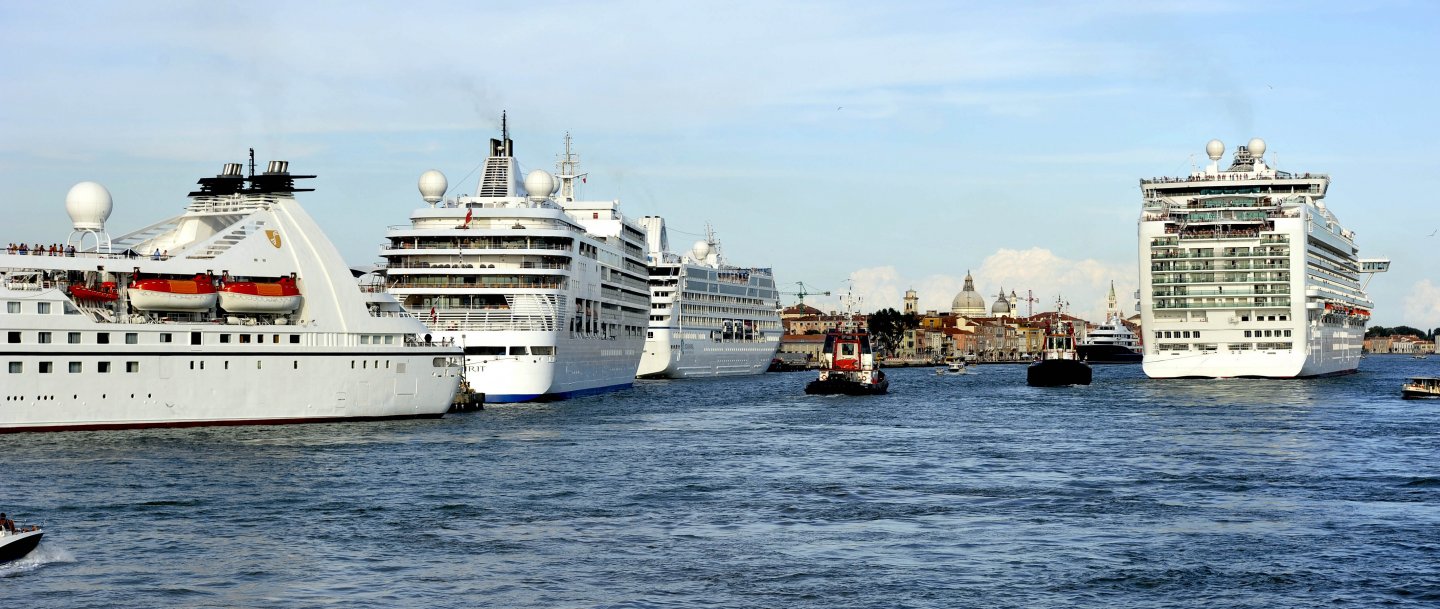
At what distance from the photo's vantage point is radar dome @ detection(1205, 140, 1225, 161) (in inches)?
4884

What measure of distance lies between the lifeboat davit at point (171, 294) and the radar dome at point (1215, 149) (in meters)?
89.9

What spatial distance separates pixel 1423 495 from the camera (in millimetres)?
39188

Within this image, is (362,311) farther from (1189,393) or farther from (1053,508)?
(1189,393)

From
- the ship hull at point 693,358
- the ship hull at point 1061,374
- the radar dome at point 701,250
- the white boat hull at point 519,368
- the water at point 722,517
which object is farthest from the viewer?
the radar dome at point 701,250

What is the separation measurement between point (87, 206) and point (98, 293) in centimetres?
537

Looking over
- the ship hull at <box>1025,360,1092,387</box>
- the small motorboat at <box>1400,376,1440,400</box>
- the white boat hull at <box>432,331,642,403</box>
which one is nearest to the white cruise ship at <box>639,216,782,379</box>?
the ship hull at <box>1025,360,1092,387</box>

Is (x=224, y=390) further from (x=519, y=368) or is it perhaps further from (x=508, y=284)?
(x=508, y=284)

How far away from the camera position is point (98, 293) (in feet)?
184

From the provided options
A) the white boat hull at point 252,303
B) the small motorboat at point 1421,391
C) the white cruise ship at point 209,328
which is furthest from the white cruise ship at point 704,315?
the white boat hull at point 252,303

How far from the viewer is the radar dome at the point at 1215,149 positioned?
124 metres

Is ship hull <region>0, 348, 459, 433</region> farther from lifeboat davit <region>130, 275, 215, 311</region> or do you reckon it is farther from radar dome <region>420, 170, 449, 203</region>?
radar dome <region>420, 170, 449, 203</region>

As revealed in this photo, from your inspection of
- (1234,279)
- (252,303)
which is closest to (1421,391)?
(1234,279)

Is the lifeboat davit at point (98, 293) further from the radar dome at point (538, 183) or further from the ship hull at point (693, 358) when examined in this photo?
the ship hull at point (693, 358)

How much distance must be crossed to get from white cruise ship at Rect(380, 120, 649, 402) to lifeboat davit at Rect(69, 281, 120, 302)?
1886 cm
